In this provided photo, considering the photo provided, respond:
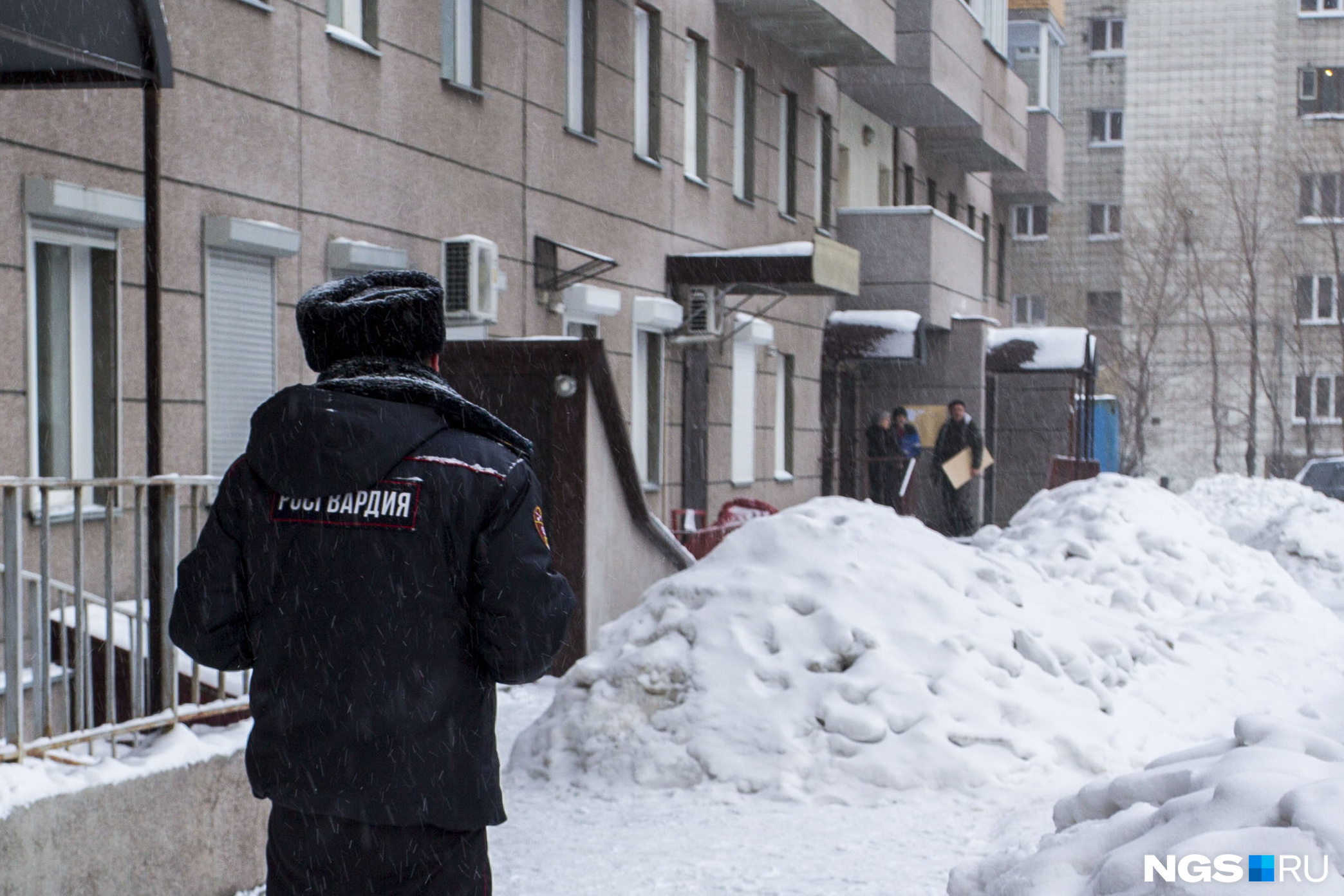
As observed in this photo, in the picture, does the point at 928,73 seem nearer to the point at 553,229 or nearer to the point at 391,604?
the point at 553,229

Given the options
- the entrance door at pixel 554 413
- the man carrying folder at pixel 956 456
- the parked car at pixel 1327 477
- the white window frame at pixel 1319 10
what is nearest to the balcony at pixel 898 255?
the man carrying folder at pixel 956 456

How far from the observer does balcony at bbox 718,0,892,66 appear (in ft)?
62.2

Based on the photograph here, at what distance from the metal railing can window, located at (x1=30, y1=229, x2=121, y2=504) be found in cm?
Result: 248

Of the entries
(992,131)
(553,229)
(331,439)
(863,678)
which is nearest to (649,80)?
(553,229)

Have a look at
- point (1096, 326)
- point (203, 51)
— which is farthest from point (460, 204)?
point (1096, 326)

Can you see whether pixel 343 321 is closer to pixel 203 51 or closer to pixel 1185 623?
pixel 203 51

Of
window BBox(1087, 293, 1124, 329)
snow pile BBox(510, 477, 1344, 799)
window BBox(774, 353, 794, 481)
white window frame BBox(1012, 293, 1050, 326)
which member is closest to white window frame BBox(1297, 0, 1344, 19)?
window BBox(1087, 293, 1124, 329)

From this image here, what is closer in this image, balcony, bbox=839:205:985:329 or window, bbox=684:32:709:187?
window, bbox=684:32:709:187

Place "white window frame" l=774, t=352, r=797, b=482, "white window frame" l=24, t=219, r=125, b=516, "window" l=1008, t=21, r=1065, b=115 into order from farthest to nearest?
"window" l=1008, t=21, r=1065, b=115 → "white window frame" l=774, t=352, r=797, b=482 → "white window frame" l=24, t=219, r=125, b=516

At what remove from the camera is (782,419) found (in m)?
22.2

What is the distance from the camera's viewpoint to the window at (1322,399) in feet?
144

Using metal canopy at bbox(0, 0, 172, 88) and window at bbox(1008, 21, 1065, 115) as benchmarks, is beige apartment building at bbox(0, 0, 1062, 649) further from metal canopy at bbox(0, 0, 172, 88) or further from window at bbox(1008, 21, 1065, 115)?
window at bbox(1008, 21, 1065, 115)

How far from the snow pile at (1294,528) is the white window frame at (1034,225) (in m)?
24.5

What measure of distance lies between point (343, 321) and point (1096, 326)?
44888mm
